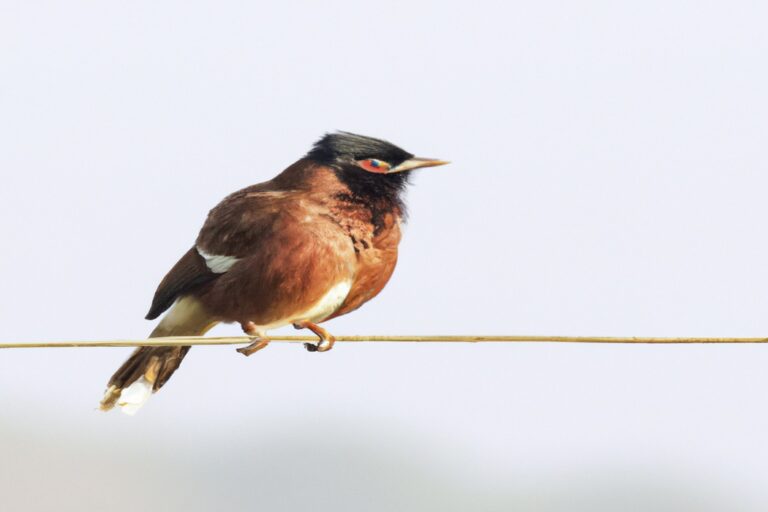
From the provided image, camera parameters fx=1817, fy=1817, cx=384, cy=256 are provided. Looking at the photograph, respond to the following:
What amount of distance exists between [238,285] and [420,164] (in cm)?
103

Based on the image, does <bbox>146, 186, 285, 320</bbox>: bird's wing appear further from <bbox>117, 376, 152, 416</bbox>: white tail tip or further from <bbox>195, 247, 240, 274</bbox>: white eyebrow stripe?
<bbox>117, 376, 152, 416</bbox>: white tail tip

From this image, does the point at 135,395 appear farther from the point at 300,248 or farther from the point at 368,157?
the point at 368,157

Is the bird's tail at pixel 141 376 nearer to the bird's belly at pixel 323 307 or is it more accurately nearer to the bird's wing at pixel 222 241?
the bird's wing at pixel 222 241

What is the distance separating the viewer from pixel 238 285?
830 cm

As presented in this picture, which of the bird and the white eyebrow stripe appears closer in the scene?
the bird

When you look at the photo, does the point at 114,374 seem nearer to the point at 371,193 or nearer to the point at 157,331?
the point at 157,331

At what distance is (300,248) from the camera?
8.13 meters

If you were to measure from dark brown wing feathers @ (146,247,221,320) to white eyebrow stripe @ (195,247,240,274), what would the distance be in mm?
23

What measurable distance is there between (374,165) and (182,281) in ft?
3.47

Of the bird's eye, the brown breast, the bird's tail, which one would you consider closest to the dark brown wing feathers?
the bird's tail

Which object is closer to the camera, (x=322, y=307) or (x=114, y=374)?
(x=322, y=307)

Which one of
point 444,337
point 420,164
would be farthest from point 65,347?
point 420,164

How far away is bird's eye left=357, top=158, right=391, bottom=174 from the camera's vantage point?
8.54 metres

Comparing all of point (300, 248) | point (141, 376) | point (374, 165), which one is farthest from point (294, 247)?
point (141, 376)
